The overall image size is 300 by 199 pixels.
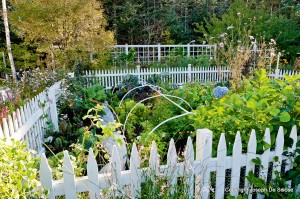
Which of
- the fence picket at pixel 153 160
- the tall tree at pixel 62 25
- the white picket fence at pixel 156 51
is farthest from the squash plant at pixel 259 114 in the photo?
the white picket fence at pixel 156 51

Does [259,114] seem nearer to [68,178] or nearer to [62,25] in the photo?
[68,178]

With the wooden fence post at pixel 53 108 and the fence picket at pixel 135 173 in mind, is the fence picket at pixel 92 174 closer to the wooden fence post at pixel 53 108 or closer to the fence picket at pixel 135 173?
the fence picket at pixel 135 173

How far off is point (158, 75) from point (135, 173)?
21.6 ft

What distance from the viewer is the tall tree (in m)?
8.30

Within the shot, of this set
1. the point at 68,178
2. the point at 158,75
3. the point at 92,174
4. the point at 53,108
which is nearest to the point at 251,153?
the point at 92,174

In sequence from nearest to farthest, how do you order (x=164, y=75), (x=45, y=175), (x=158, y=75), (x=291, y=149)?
(x=45, y=175), (x=291, y=149), (x=164, y=75), (x=158, y=75)

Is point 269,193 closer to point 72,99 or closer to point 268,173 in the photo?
point 268,173

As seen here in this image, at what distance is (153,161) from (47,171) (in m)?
0.70

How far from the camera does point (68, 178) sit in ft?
5.35

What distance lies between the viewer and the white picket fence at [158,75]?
7.62 meters

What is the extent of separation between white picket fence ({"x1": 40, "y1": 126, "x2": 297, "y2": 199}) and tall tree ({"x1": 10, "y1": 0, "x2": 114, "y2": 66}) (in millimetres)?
7236

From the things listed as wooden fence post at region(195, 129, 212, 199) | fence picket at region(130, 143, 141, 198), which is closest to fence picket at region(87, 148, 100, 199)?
fence picket at region(130, 143, 141, 198)

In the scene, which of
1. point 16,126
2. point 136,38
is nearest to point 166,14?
point 136,38

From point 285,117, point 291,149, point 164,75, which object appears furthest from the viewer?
point 164,75
